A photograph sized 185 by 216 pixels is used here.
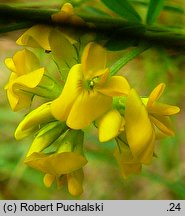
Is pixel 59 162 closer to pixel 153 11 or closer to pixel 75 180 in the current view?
pixel 75 180

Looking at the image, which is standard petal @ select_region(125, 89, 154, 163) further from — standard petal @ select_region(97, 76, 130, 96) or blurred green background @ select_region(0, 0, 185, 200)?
blurred green background @ select_region(0, 0, 185, 200)

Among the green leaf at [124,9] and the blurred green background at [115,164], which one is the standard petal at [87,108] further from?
the blurred green background at [115,164]

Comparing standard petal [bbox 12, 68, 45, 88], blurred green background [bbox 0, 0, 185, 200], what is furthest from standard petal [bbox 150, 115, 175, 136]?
blurred green background [bbox 0, 0, 185, 200]

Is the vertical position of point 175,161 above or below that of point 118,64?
below

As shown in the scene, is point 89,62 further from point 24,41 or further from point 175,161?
point 175,161

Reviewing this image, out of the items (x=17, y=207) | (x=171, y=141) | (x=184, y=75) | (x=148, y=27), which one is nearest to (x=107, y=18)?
(x=148, y=27)

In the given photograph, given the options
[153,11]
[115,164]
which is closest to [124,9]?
[153,11]
